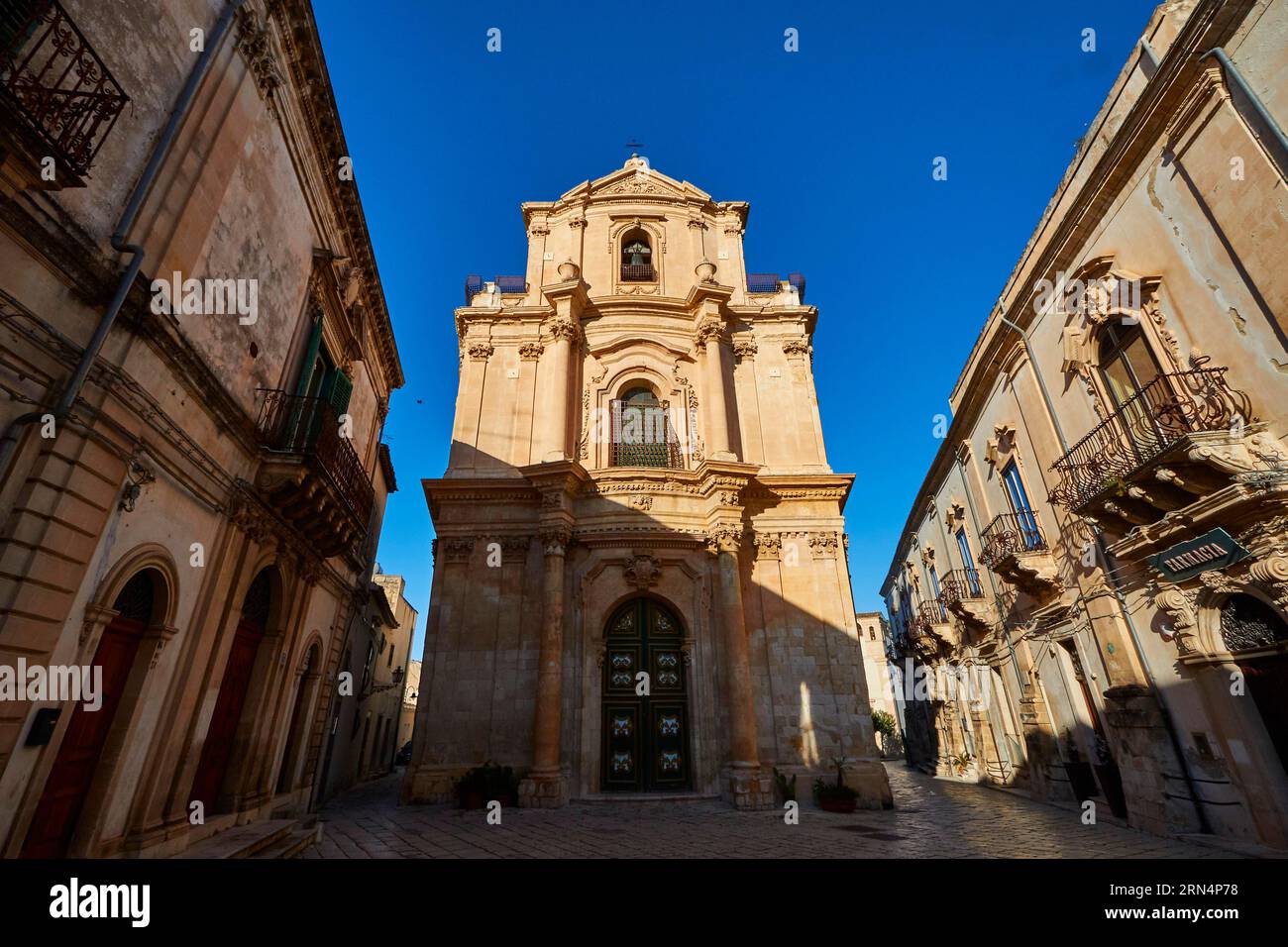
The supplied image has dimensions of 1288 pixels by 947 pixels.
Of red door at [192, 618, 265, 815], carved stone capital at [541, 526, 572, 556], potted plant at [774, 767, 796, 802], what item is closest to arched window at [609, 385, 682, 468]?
carved stone capital at [541, 526, 572, 556]

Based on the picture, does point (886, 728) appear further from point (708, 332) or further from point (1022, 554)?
point (708, 332)

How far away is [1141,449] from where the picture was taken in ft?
28.7

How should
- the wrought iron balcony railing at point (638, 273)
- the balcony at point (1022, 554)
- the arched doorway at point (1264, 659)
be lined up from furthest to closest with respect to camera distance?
the wrought iron balcony railing at point (638, 273)
the balcony at point (1022, 554)
the arched doorway at point (1264, 659)

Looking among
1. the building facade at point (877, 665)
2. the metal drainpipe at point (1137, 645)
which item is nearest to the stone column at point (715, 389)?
the metal drainpipe at point (1137, 645)

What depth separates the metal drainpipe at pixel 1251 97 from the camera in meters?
6.98

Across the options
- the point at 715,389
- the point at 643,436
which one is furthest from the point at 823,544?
the point at 643,436

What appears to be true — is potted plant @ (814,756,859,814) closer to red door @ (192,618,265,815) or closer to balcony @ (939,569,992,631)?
balcony @ (939,569,992,631)

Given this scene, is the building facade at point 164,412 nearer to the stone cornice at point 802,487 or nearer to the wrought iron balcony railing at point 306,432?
the wrought iron balcony railing at point 306,432

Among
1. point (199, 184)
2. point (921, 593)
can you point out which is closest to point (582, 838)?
point (199, 184)

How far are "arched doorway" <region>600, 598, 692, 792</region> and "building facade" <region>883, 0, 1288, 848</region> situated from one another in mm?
8187

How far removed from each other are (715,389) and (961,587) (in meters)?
10.2

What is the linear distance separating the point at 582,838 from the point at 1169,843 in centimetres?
877

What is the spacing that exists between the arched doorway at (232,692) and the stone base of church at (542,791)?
16.8 ft
